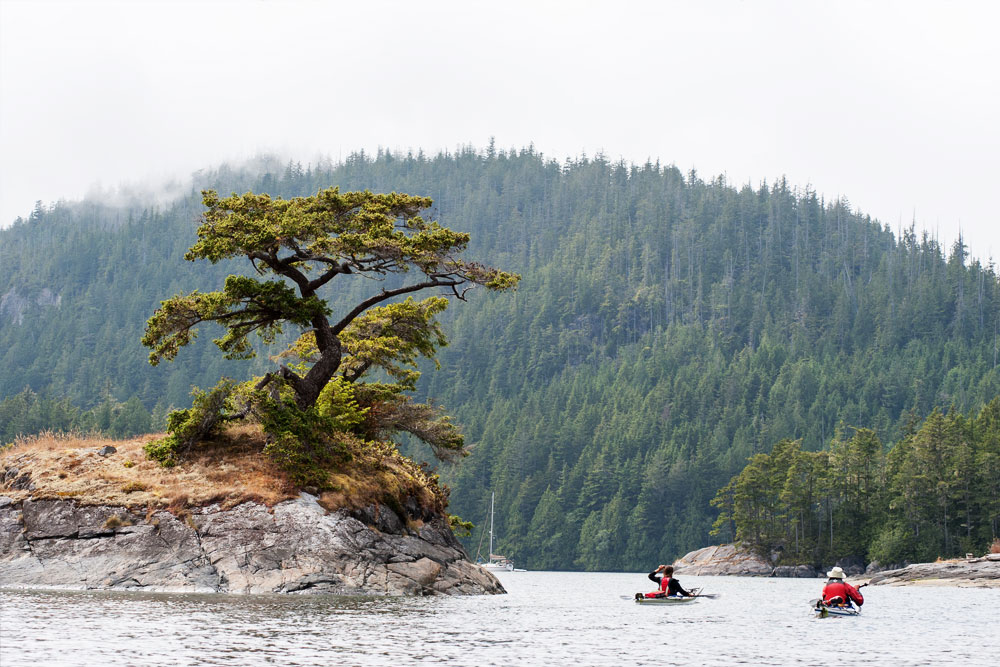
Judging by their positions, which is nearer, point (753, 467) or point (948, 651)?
point (948, 651)

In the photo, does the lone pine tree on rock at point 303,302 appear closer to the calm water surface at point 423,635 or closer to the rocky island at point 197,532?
the rocky island at point 197,532

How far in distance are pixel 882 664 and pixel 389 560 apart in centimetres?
1994

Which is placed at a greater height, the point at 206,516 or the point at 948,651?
the point at 206,516

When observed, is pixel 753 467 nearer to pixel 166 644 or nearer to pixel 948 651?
pixel 948 651

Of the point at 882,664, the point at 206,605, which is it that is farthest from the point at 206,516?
the point at 882,664

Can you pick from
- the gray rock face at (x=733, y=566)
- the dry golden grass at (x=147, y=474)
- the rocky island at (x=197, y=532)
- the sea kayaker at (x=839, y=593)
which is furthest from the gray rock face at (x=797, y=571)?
the dry golden grass at (x=147, y=474)

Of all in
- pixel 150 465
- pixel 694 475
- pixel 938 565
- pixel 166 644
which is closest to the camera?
pixel 166 644

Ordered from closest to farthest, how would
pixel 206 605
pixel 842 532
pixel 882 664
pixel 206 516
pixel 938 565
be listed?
pixel 882 664, pixel 206 605, pixel 206 516, pixel 938 565, pixel 842 532

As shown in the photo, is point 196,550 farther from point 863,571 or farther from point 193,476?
point 863,571

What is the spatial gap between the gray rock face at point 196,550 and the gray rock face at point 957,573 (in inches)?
2217

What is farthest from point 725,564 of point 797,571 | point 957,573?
point 957,573

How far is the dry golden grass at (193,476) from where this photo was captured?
126 feet

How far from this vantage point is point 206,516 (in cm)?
3769

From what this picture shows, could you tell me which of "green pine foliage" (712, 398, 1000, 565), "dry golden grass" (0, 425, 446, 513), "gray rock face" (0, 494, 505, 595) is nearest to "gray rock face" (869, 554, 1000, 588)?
"green pine foliage" (712, 398, 1000, 565)
